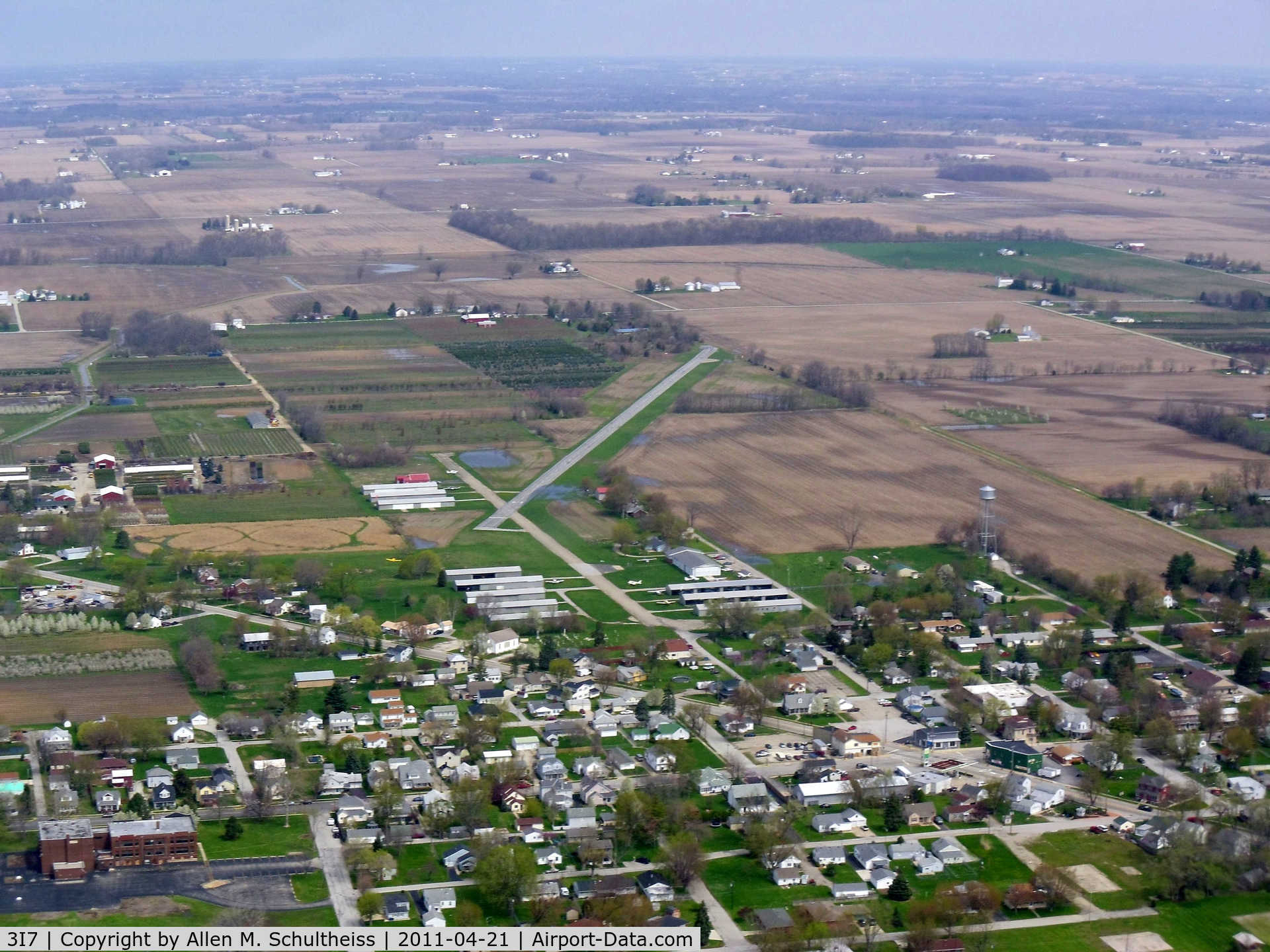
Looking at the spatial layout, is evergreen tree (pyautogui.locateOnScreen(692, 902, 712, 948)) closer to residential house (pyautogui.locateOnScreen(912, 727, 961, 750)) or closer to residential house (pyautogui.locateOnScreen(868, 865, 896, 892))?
residential house (pyautogui.locateOnScreen(868, 865, 896, 892))

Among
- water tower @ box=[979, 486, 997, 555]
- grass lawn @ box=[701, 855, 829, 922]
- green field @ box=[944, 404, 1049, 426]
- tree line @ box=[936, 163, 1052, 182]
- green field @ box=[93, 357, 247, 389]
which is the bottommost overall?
grass lawn @ box=[701, 855, 829, 922]

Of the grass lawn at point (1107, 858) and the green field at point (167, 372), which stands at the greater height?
the green field at point (167, 372)

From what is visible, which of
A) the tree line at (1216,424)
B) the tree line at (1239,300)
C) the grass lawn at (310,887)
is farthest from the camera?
the tree line at (1239,300)

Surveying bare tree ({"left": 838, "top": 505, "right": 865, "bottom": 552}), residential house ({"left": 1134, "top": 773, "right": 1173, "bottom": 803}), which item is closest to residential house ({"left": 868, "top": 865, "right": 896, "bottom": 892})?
residential house ({"left": 1134, "top": 773, "right": 1173, "bottom": 803})

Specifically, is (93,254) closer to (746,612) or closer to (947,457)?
(947,457)

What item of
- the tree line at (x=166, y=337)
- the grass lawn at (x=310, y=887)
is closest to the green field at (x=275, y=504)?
the grass lawn at (x=310, y=887)

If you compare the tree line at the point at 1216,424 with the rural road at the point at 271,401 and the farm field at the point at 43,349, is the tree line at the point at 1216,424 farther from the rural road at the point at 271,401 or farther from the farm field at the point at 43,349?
the farm field at the point at 43,349

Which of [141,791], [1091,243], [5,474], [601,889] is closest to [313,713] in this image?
[141,791]
